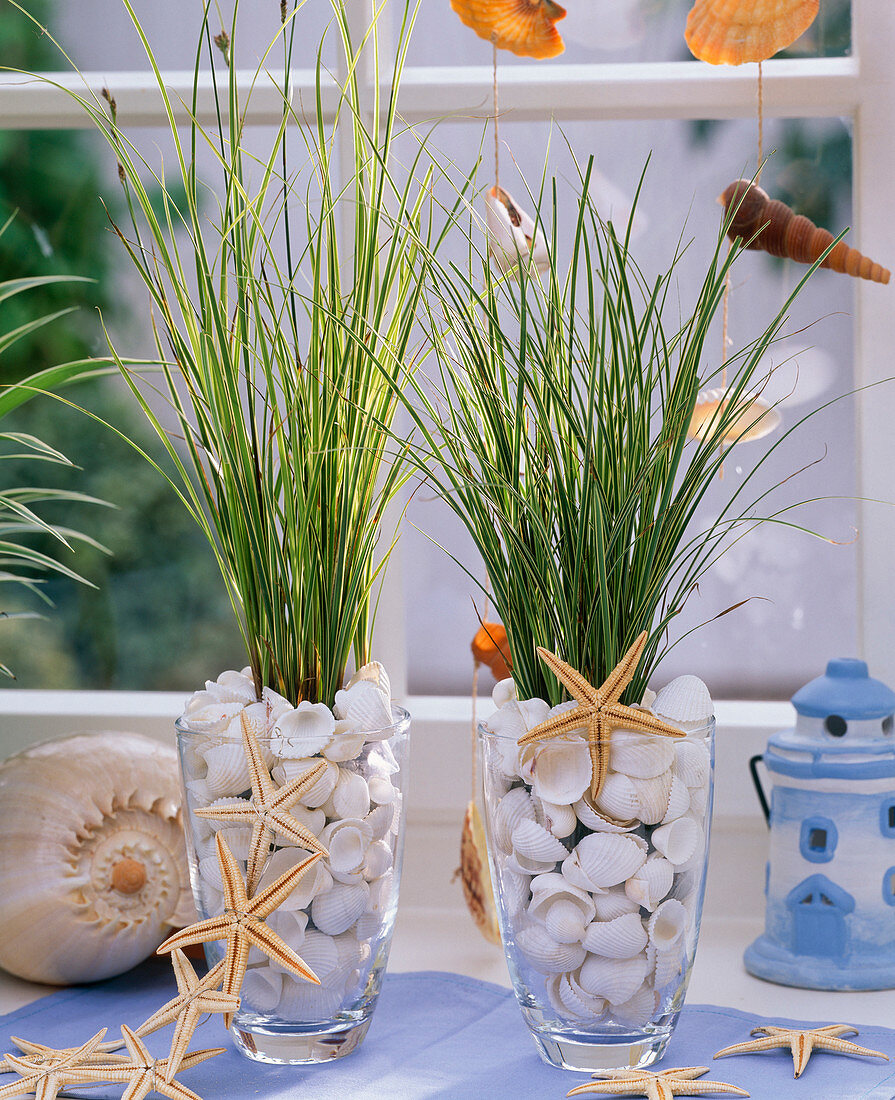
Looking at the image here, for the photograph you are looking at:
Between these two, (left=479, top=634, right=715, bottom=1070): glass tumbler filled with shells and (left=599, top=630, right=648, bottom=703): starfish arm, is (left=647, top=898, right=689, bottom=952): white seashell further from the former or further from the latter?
(left=599, top=630, right=648, bottom=703): starfish arm

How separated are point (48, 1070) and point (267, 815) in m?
0.23

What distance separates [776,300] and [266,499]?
624 millimetres

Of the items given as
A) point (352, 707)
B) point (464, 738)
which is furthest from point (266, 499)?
point (464, 738)

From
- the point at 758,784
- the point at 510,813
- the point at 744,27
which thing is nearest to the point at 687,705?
the point at 510,813

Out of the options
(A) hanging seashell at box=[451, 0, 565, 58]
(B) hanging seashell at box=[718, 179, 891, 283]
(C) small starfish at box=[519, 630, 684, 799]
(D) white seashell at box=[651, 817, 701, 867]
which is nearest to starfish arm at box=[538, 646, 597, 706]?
(C) small starfish at box=[519, 630, 684, 799]

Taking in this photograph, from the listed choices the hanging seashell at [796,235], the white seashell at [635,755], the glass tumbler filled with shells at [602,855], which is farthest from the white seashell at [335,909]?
the hanging seashell at [796,235]

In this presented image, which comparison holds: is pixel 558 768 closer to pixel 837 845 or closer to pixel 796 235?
pixel 837 845

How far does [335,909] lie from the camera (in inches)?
30.4

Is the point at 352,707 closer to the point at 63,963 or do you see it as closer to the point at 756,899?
the point at 63,963

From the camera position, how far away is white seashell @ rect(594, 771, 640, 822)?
2.36ft

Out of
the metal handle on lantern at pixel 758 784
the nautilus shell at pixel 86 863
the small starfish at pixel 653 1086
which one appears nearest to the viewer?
the small starfish at pixel 653 1086

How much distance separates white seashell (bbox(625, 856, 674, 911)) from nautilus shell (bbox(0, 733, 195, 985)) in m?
0.43

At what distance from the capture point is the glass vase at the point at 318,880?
2.52 ft

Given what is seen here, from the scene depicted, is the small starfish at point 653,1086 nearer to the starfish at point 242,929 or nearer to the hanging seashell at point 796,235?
the starfish at point 242,929
